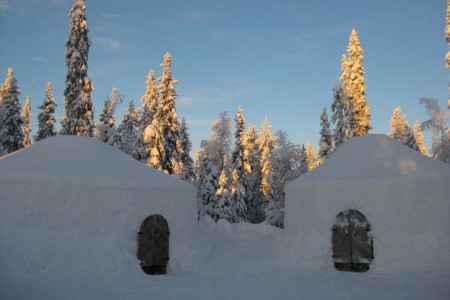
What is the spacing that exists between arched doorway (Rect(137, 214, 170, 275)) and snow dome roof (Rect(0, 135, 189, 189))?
47.6 inches

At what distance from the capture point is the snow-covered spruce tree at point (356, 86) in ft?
89.9

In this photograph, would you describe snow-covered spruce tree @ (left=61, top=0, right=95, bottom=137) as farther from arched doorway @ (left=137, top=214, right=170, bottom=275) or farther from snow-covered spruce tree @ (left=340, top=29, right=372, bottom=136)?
snow-covered spruce tree @ (left=340, top=29, right=372, bottom=136)

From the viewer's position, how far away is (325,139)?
97.2ft

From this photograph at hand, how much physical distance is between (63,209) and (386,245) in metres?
9.77

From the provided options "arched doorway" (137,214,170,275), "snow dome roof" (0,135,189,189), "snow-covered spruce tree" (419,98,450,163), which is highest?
"snow-covered spruce tree" (419,98,450,163)

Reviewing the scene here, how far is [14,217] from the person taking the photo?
1031cm

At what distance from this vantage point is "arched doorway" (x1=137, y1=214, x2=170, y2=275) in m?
11.8

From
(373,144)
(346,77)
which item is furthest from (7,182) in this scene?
(346,77)

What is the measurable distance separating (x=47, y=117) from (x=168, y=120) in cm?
1486

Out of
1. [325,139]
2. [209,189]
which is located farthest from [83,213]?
[325,139]

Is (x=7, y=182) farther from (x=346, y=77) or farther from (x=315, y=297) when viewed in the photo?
(x=346, y=77)

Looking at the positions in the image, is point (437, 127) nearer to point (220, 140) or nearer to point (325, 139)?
point (325, 139)

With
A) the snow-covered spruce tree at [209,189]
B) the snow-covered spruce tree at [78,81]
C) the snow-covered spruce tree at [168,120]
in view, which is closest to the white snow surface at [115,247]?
the snow-covered spruce tree at [78,81]

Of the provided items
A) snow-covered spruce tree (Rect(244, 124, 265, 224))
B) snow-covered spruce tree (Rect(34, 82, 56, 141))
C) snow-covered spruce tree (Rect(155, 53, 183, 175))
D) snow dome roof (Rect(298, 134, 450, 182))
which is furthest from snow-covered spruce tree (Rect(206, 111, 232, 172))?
snow dome roof (Rect(298, 134, 450, 182))
